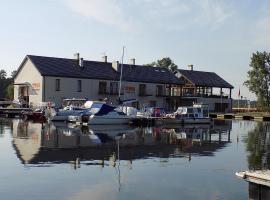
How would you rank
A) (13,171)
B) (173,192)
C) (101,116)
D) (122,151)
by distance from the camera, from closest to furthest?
(173,192) → (13,171) → (122,151) → (101,116)

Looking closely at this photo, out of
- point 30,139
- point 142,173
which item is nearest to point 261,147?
point 142,173

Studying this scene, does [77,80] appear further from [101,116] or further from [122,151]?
[122,151]

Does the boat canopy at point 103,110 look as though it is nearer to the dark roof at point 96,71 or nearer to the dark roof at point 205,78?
the dark roof at point 96,71

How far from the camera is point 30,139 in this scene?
31172mm

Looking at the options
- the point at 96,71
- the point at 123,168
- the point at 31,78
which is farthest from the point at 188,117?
the point at 123,168

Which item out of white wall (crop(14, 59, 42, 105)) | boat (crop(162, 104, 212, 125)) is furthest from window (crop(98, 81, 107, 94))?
boat (crop(162, 104, 212, 125))

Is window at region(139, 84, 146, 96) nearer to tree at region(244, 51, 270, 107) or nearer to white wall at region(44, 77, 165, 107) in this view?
white wall at region(44, 77, 165, 107)

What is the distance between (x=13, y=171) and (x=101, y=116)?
2999 cm

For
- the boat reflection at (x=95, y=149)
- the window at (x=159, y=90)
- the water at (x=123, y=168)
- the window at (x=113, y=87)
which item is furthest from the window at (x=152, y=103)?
the water at (x=123, y=168)

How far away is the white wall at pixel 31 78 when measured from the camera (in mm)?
66281

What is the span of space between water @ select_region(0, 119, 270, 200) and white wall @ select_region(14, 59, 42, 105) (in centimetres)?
3526

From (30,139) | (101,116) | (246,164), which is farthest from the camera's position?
(101,116)

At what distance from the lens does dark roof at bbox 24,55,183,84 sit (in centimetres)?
6719

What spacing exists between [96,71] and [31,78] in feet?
32.0
